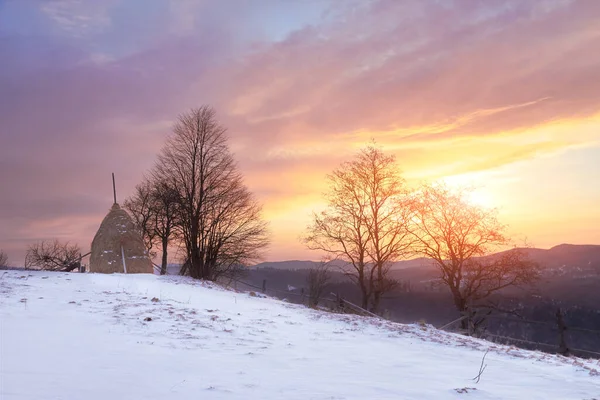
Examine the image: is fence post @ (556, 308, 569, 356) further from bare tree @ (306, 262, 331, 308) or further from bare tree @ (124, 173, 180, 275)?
bare tree @ (124, 173, 180, 275)

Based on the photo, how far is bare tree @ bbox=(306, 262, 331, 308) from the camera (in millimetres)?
25922

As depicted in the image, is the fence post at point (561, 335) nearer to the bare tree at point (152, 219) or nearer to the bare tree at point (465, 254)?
the bare tree at point (465, 254)

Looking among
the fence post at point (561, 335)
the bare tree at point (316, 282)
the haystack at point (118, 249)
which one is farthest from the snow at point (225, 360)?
the bare tree at point (316, 282)

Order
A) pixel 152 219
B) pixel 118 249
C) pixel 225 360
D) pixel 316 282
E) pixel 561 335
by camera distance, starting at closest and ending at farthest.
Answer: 1. pixel 225 360
2. pixel 561 335
3. pixel 118 249
4. pixel 316 282
5. pixel 152 219

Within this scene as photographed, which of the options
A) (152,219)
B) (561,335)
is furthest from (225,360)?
(152,219)

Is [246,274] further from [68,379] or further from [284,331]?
[68,379]

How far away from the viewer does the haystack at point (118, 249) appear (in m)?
24.6

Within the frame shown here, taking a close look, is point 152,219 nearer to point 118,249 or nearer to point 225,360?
point 118,249

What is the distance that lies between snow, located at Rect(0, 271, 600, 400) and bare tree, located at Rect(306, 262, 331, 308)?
12485 millimetres

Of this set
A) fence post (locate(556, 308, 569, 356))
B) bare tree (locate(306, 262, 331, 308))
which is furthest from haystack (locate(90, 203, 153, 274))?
fence post (locate(556, 308, 569, 356))

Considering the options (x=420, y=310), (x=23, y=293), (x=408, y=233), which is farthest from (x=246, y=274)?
(x=420, y=310)

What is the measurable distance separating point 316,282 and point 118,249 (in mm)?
11009

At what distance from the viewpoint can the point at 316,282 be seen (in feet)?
86.6

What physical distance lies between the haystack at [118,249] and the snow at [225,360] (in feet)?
36.5
